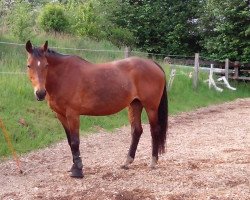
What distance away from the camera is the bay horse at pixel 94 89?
19.1 ft

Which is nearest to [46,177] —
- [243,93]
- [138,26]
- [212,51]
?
[243,93]

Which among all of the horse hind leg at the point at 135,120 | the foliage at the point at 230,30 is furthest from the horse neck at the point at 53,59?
the foliage at the point at 230,30

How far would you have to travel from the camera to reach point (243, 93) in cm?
1734

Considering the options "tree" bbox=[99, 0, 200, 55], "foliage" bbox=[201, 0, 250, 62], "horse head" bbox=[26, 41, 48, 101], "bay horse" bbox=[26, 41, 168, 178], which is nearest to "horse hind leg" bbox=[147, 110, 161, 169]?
"bay horse" bbox=[26, 41, 168, 178]

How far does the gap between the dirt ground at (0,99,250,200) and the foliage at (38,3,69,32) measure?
8.02m

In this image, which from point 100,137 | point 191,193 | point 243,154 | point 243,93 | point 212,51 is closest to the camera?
point 191,193

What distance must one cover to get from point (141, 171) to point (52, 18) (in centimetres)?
1121

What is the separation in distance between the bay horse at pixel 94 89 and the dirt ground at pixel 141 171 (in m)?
0.35

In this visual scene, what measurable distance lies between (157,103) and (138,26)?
1674cm

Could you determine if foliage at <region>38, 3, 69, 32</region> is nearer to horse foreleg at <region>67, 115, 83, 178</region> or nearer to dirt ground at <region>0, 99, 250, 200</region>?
dirt ground at <region>0, 99, 250, 200</region>

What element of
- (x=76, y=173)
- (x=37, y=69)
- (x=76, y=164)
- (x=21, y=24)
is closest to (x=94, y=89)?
(x=37, y=69)

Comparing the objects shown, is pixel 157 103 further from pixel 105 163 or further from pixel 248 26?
pixel 248 26

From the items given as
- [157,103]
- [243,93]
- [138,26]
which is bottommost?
[243,93]

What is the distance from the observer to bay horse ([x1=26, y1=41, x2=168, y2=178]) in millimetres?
5827
